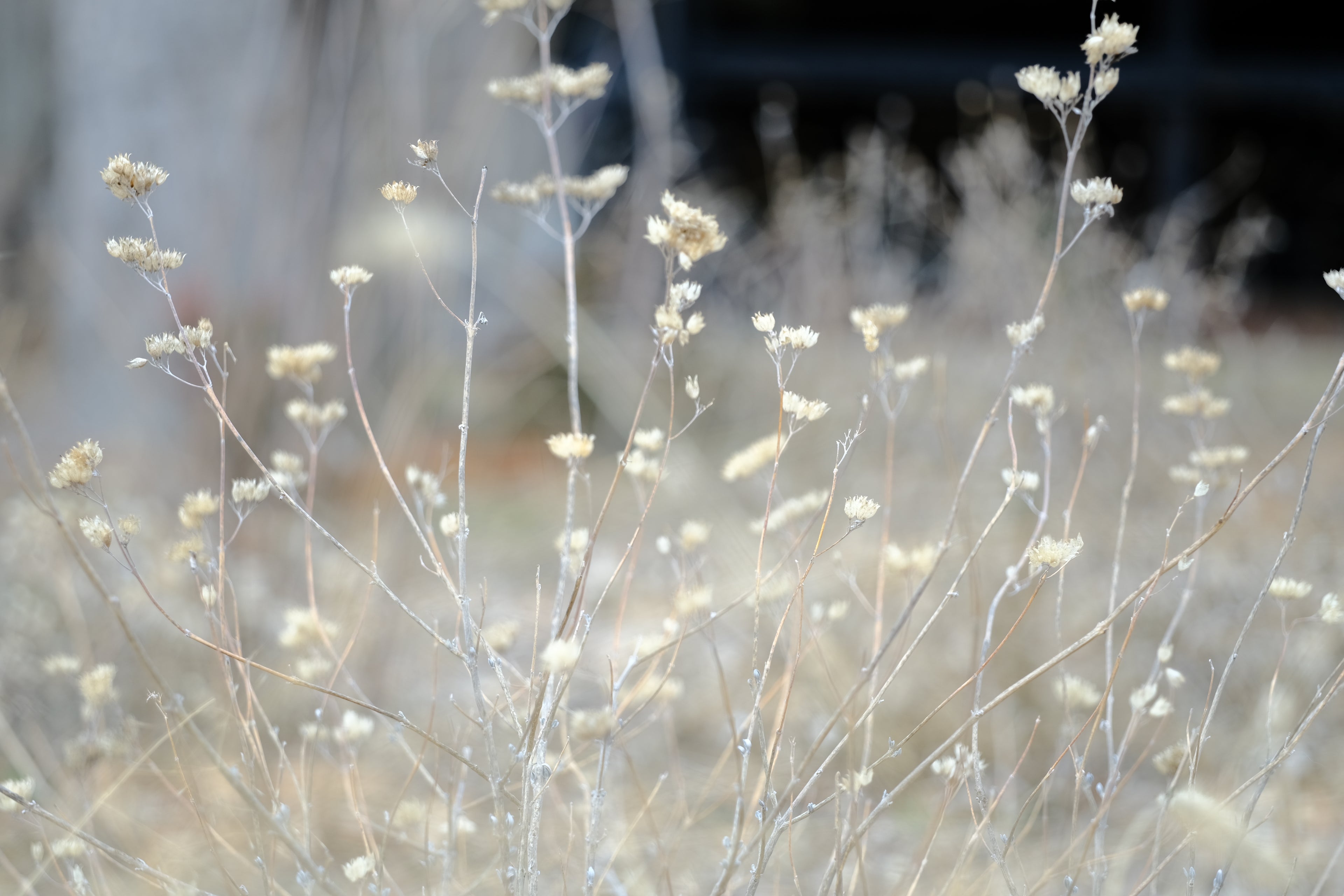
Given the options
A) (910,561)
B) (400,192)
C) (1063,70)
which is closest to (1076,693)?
(910,561)

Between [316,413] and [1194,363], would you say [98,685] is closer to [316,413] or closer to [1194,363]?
[316,413]

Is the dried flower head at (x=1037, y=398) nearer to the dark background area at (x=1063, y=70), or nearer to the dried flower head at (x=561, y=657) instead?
the dried flower head at (x=561, y=657)

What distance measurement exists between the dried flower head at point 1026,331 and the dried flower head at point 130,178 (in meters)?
0.74

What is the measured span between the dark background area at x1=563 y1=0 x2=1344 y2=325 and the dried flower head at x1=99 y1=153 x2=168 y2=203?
3358 mm

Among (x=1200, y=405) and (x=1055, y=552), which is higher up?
(x=1200, y=405)

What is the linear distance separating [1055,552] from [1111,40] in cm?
44

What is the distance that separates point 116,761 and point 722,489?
1503 millimetres

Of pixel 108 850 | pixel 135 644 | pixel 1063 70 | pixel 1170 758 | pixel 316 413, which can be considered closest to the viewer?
pixel 135 644

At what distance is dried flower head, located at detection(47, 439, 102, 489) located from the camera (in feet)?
2.67

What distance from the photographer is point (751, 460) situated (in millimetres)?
1066

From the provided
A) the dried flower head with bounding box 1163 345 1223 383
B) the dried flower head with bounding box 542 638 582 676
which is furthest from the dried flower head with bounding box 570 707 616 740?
the dried flower head with bounding box 1163 345 1223 383

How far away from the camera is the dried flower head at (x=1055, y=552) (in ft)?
2.62

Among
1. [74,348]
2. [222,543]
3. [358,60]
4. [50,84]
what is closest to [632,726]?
[222,543]

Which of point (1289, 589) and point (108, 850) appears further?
point (1289, 589)
